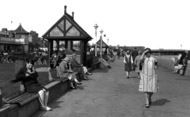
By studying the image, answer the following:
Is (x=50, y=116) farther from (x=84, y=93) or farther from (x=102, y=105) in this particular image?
(x=84, y=93)

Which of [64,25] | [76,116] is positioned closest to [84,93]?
[76,116]

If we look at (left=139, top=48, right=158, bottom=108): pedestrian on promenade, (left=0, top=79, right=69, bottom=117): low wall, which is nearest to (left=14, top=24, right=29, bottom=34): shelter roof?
(left=0, top=79, right=69, bottom=117): low wall

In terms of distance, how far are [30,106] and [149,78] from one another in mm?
3530

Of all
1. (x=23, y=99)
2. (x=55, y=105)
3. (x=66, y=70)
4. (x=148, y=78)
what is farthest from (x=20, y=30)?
(x=23, y=99)

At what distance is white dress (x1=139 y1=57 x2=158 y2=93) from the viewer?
26.2 feet

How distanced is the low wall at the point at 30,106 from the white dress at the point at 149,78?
2.70 metres

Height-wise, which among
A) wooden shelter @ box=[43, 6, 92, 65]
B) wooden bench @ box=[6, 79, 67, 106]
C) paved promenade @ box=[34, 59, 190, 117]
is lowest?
paved promenade @ box=[34, 59, 190, 117]

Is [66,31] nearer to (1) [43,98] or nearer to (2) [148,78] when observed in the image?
(2) [148,78]

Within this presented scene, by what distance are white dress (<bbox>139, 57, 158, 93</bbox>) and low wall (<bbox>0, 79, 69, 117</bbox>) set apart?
106 inches

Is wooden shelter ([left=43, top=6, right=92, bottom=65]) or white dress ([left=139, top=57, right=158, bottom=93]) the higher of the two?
wooden shelter ([left=43, top=6, right=92, bottom=65])

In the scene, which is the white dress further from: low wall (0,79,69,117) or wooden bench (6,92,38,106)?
wooden bench (6,92,38,106)

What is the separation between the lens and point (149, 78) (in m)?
8.07

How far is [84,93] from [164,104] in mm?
3019

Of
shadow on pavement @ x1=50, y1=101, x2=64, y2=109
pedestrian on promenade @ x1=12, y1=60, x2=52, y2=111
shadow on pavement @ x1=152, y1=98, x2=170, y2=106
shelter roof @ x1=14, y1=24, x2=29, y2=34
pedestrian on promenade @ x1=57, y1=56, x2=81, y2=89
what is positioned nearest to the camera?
pedestrian on promenade @ x1=12, y1=60, x2=52, y2=111
